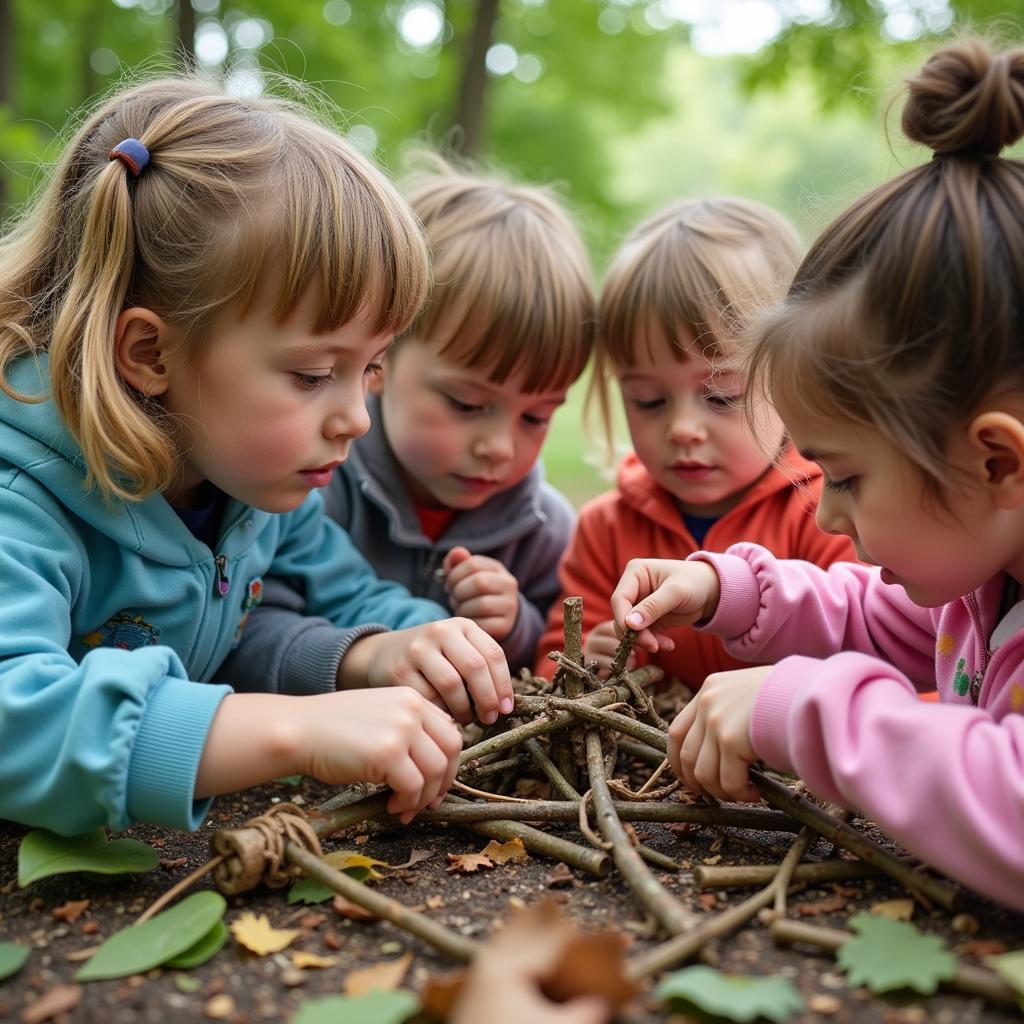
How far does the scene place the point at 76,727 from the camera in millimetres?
1591

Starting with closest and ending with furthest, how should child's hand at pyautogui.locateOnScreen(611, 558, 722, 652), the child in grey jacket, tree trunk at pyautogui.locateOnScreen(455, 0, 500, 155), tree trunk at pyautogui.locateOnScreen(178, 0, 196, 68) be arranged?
child's hand at pyautogui.locateOnScreen(611, 558, 722, 652) → the child in grey jacket → tree trunk at pyautogui.locateOnScreen(178, 0, 196, 68) → tree trunk at pyautogui.locateOnScreen(455, 0, 500, 155)

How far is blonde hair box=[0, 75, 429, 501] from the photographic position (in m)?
2.01

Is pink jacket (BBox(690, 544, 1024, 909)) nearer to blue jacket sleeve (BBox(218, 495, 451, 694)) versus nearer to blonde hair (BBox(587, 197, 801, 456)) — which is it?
blonde hair (BBox(587, 197, 801, 456))

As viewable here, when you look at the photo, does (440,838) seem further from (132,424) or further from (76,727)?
(132,424)

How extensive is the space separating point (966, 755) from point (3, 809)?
1.41 m

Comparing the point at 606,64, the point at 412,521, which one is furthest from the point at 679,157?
the point at 412,521

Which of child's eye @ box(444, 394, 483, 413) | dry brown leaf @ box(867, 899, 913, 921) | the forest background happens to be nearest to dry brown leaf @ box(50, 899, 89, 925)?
dry brown leaf @ box(867, 899, 913, 921)

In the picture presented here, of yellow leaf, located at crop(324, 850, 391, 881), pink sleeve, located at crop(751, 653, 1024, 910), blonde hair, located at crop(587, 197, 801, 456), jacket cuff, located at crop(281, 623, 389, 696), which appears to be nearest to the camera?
pink sleeve, located at crop(751, 653, 1024, 910)

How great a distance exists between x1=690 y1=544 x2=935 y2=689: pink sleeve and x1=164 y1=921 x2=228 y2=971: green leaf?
45.9 inches

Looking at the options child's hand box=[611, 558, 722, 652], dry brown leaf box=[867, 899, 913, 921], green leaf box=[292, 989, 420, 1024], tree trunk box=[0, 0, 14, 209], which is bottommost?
dry brown leaf box=[867, 899, 913, 921]

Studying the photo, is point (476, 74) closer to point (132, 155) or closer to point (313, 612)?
point (313, 612)

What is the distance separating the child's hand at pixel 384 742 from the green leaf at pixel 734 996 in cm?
56

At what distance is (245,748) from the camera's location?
1.64 meters

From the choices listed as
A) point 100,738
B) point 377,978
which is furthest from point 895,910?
point 100,738
